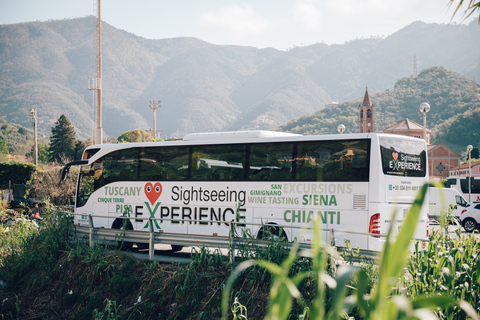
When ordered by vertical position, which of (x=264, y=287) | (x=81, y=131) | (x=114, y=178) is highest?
(x=81, y=131)

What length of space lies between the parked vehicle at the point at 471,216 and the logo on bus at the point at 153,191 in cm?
1847

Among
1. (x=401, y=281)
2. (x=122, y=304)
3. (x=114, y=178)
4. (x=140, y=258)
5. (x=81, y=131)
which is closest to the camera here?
(x=401, y=281)

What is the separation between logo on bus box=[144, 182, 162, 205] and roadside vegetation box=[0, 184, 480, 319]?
→ 8.47 feet

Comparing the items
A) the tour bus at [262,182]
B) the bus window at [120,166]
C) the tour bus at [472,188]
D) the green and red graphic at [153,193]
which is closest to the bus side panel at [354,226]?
the tour bus at [262,182]

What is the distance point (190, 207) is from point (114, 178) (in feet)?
10.5

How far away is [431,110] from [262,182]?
14187cm

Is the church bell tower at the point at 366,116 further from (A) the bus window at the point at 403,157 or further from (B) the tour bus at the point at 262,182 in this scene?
(B) the tour bus at the point at 262,182

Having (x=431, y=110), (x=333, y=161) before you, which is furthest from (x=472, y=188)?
(x=431, y=110)

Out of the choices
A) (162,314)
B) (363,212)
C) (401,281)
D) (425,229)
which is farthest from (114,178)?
(401,281)

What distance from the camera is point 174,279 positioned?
10117 millimetres

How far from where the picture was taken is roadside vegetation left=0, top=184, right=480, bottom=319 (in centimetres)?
564

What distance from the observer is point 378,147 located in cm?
1204

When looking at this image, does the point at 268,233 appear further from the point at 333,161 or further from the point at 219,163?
A: the point at 219,163

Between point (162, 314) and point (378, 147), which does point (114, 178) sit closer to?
point (162, 314)
